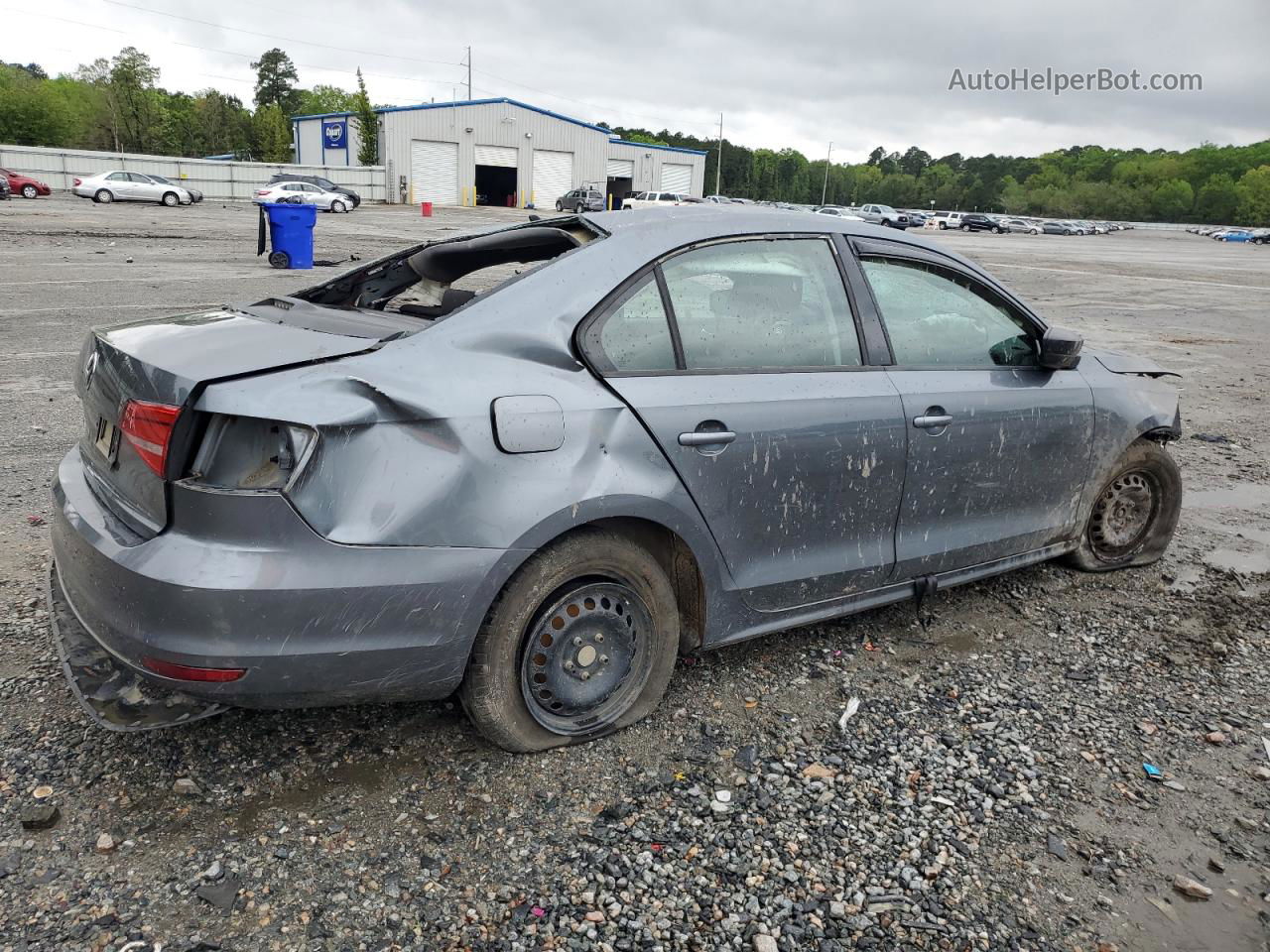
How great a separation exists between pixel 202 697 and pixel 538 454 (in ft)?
3.48

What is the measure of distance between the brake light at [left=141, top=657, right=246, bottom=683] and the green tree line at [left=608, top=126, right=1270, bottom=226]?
11210 cm

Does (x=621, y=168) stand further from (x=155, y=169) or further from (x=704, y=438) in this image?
(x=704, y=438)

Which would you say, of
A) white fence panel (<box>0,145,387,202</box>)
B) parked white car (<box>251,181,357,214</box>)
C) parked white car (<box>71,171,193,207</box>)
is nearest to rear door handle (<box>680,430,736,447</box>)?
parked white car (<box>251,181,357,214</box>)

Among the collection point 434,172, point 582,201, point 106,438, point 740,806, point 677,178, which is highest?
point 677,178

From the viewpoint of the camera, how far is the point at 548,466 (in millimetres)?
2568

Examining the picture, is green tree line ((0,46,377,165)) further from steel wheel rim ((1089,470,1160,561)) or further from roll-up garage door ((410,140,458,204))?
steel wheel rim ((1089,470,1160,561))

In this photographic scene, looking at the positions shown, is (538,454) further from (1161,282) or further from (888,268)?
(1161,282)

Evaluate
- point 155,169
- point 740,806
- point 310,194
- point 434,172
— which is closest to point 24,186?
point 310,194

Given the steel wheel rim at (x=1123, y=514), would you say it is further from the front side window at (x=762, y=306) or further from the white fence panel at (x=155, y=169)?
the white fence panel at (x=155, y=169)

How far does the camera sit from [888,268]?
356 cm

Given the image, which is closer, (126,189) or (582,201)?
(126,189)

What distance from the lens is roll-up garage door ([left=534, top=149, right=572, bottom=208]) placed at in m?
64.1

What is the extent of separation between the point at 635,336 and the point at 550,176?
215 feet

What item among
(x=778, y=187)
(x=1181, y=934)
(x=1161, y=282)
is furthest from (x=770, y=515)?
(x=778, y=187)
